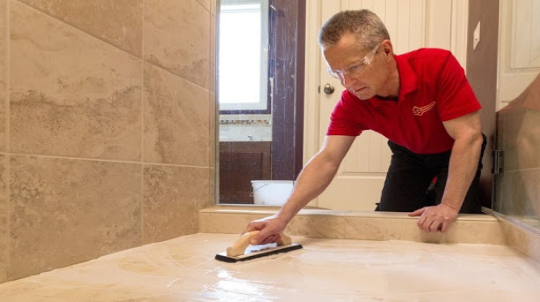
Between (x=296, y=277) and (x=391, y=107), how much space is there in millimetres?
706

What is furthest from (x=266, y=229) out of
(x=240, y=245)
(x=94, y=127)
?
(x=94, y=127)

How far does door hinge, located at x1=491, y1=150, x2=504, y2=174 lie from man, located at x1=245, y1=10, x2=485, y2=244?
0.74 feet

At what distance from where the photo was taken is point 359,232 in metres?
1.33

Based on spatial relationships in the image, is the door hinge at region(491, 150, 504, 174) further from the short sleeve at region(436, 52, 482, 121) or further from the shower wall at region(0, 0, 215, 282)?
the shower wall at region(0, 0, 215, 282)

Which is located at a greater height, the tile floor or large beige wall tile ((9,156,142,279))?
large beige wall tile ((9,156,142,279))

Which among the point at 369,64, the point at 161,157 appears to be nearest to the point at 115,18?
the point at 161,157

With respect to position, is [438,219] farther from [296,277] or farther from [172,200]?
[172,200]

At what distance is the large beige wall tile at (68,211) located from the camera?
742mm

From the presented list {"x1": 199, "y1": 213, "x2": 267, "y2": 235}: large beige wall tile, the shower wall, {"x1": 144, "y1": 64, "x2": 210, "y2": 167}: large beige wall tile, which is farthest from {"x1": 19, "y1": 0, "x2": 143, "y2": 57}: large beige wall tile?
{"x1": 199, "y1": 213, "x2": 267, "y2": 235}: large beige wall tile

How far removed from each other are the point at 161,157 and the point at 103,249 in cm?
33

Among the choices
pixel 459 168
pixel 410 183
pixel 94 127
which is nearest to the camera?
pixel 94 127

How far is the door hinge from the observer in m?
1.47

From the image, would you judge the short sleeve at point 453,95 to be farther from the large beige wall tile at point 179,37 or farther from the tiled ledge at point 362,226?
the large beige wall tile at point 179,37

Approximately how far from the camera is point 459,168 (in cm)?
121
